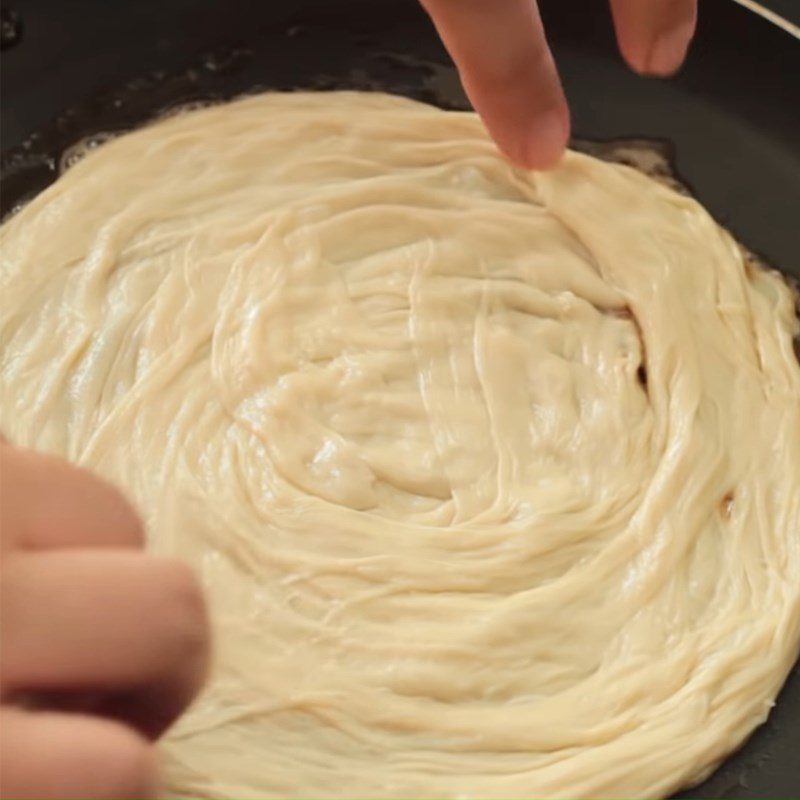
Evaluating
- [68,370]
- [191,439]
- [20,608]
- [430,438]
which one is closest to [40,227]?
[68,370]

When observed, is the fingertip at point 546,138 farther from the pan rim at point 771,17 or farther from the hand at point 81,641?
the hand at point 81,641

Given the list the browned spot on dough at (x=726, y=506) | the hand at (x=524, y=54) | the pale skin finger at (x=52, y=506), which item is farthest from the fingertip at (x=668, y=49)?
the pale skin finger at (x=52, y=506)

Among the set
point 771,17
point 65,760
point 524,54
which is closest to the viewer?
point 65,760

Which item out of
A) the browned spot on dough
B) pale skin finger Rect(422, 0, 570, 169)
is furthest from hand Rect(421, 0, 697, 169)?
the browned spot on dough

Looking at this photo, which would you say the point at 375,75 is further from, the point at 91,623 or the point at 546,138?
the point at 91,623

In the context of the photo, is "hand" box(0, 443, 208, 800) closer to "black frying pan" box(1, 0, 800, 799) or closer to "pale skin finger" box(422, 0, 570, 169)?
"pale skin finger" box(422, 0, 570, 169)

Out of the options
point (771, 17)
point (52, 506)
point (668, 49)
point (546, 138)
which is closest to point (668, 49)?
point (668, 49)
